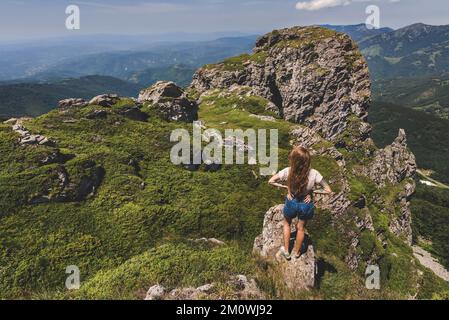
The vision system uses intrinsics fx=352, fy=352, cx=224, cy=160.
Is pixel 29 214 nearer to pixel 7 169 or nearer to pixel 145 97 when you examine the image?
pixel 7 169

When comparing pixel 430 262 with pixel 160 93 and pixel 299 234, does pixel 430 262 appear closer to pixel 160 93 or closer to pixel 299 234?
pixel 160 93

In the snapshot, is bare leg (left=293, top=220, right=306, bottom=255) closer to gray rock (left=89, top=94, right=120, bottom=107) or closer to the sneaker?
the sneaker

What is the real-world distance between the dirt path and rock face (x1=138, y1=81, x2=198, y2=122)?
8451 cm

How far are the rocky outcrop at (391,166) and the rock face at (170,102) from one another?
68685 mm

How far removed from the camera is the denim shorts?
56.2 feet

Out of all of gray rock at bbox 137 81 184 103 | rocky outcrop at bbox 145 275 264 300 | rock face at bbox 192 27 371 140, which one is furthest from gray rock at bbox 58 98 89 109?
rock face at bbox 192 27 371 140

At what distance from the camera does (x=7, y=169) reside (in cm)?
4891

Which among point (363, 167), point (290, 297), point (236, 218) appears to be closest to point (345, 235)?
point (236, 218)

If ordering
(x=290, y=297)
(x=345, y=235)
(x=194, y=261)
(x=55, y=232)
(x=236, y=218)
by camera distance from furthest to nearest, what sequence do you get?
(x=345, y=235), (x=236, y=218), (x=55, y=232), (x=194, y=261), (x=290, y=297)

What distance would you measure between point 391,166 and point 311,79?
153ft

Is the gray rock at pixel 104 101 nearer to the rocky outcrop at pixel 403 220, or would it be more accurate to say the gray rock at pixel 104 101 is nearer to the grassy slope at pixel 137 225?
the grassy slope at pixel 137 225
